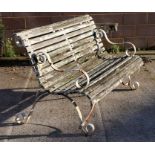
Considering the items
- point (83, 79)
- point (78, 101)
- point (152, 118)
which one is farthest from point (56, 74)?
point (152, 118)

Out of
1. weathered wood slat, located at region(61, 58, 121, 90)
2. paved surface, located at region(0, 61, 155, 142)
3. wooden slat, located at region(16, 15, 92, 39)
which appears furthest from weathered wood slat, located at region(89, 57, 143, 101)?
wooden slat, located at region(16, 15, 92, 39)

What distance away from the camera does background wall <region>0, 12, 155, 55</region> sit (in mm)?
6930

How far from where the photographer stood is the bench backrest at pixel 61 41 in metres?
4.58

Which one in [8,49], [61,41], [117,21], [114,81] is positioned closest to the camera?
[114,81]

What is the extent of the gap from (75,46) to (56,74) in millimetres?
577

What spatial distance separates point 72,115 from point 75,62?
636 millimetres

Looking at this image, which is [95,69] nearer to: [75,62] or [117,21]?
[75,62]

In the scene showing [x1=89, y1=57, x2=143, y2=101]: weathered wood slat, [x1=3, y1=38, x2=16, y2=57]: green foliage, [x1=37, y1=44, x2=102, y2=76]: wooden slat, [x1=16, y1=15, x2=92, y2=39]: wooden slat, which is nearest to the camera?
[x1=89, y1=57, x2=143, y2=101]: weathered wood slat

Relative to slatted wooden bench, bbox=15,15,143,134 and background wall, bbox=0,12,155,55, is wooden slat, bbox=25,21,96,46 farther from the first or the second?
background wall, bbox=0,12,155,55

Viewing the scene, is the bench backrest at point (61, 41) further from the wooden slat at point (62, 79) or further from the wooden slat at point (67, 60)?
the wooden slat at point (62, 79)

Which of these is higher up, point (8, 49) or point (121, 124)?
point (8, 49)

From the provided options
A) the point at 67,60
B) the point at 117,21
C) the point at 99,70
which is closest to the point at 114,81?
the point at 99,70

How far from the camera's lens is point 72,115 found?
4.94 m

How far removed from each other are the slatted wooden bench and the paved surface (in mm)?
151
